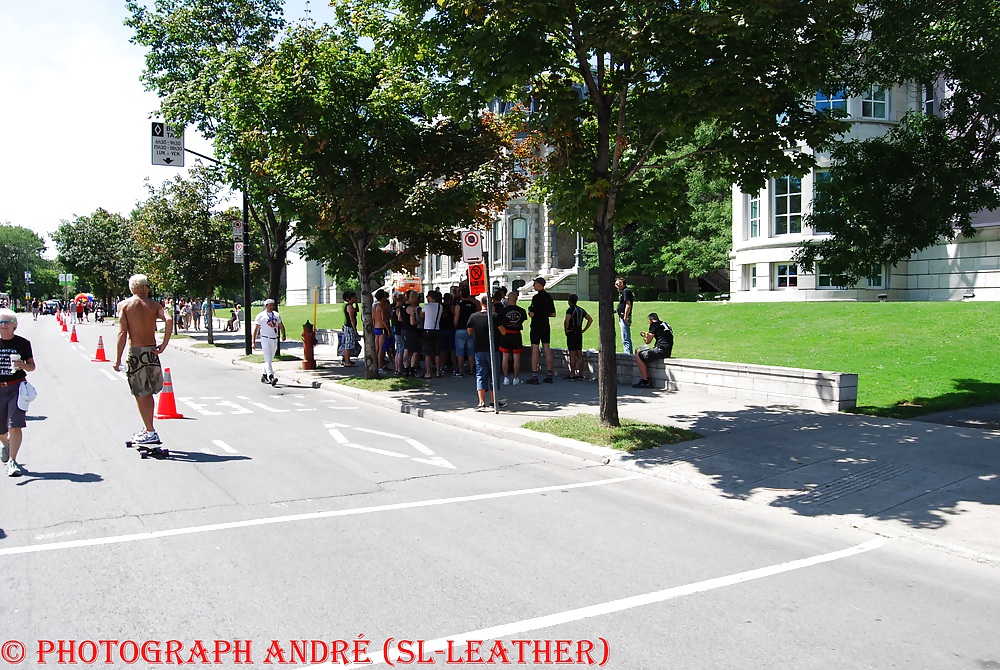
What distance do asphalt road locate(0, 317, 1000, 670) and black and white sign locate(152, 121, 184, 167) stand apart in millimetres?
13156

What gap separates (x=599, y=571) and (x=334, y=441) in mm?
5742

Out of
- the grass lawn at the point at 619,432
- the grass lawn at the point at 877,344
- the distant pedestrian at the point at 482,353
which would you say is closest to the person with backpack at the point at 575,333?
the distant pedestrian at the point at 482,353

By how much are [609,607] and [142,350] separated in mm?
6579

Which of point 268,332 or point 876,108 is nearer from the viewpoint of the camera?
point 268,332

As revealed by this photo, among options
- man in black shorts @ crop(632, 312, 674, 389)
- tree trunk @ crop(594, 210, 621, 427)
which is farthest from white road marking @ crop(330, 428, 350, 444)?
A: man in black shorts @ crop(632, 312, 674, 389)

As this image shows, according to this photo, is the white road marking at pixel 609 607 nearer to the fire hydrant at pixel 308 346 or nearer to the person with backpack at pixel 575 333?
the person with backpack at pixel 575 333

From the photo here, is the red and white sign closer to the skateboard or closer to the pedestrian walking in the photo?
the pedestrian walking

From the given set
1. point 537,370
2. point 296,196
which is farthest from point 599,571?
point 296,196

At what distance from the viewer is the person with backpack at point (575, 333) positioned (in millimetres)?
14766

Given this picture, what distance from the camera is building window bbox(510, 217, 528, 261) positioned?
188 ft

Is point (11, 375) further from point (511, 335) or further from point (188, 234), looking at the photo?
point (188, 234)

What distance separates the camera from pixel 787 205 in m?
32.1

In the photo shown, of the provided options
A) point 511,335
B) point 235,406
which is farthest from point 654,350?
point 235,406

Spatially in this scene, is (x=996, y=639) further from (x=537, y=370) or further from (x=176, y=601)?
(x=537, y=370)
